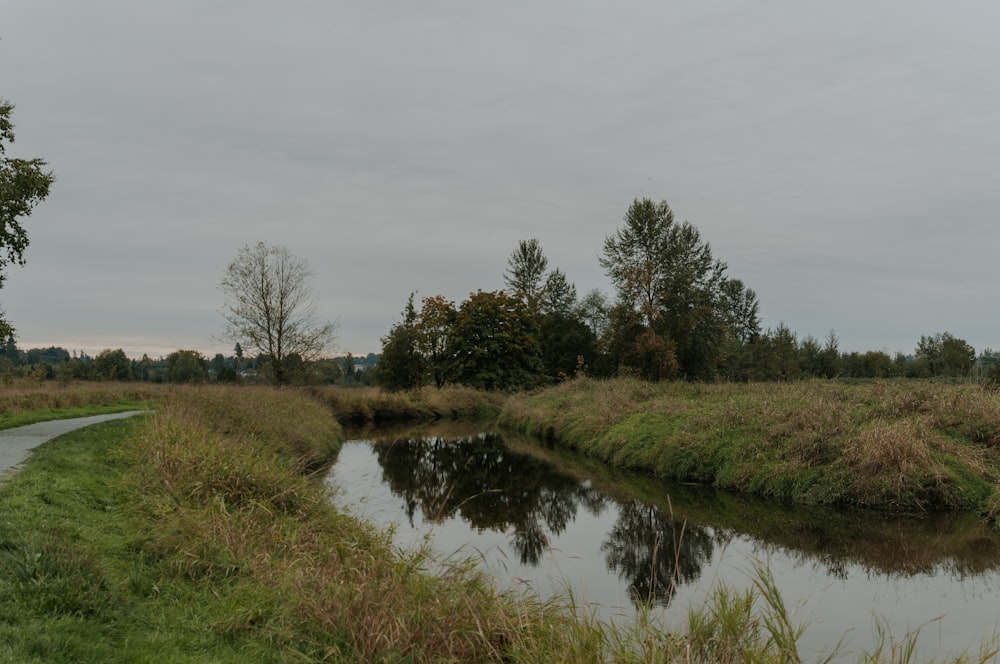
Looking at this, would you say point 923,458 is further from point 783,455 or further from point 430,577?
point 430,577

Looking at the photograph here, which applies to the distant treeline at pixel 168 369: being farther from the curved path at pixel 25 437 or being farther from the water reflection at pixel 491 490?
the water reflection at pixel 491 490

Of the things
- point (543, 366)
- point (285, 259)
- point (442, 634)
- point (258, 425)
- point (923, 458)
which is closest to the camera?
point (442, 634)

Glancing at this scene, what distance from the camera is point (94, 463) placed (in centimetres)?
1050

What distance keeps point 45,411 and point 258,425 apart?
717 cm

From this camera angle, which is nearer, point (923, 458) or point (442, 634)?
point (442, 634)

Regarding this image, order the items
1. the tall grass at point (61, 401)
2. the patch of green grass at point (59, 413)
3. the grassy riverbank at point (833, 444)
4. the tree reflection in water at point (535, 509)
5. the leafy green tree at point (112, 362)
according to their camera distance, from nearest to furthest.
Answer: the tree reflection in water at point (535, 509) < the grassy riverbank at point (833, 444) < the patch of green grass at point (59, 413) < the tall grass at point (61, 401) < the leafy green tree at point (112, 362)

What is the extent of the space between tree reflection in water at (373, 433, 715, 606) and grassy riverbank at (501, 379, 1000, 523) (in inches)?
107

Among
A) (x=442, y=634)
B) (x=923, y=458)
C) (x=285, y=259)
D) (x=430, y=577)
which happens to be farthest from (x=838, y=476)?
(x=285, y=259)

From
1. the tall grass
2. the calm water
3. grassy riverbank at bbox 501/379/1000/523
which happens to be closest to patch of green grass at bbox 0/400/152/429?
the tall grass

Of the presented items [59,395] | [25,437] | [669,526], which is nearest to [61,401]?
[59,395]

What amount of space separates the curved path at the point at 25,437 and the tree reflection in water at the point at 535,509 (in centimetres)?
564

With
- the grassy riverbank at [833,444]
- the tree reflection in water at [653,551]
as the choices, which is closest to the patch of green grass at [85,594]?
the tree reflection in water at [653,551]

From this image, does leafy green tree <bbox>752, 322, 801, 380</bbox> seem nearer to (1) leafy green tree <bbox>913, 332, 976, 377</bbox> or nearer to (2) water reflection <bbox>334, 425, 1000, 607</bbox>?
(1) leafy green tree <bbox>913, 332, 976, 377</bbox>

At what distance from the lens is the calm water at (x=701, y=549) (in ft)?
25.6
